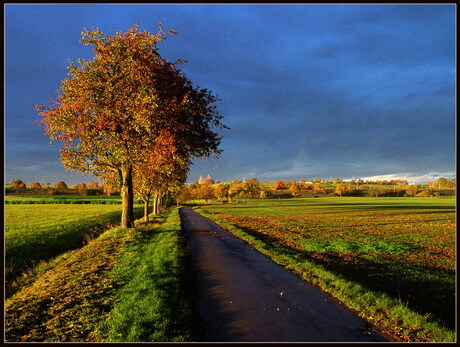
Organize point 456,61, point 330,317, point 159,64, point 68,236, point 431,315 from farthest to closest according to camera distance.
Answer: point 68,236 < point 159,64 < point 431,315 < point 330,317 < point 456,61

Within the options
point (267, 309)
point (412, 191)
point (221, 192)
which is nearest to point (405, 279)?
point (267, 309)

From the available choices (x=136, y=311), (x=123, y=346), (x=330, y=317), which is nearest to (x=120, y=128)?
(x=136, y=311)

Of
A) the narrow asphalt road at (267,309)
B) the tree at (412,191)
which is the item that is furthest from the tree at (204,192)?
the narrow asphalt road at (267,309)

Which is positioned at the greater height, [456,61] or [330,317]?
[456,61]

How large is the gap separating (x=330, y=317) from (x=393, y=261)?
36.0 ft

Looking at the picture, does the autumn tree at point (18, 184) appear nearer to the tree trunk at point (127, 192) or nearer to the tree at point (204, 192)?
the tree at point (204, 192)

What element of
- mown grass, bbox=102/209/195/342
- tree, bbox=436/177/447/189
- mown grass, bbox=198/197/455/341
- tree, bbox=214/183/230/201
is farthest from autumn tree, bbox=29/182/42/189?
tree, bbox=436/177/447/189

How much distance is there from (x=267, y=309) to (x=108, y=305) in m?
4.94

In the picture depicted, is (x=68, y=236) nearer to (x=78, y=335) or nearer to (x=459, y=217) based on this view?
(x=78, y=335)

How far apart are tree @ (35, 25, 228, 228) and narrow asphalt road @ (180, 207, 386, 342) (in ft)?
36.0

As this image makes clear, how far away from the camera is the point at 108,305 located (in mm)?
8320

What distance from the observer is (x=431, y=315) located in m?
7.91

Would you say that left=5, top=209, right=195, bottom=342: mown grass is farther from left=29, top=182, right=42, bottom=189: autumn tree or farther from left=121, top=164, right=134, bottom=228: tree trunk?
left=29, top=182, right=42, bottom=189: autumn tree

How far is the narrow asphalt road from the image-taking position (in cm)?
646
